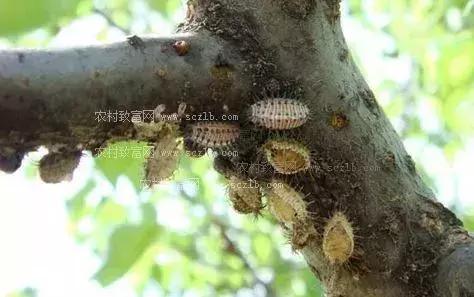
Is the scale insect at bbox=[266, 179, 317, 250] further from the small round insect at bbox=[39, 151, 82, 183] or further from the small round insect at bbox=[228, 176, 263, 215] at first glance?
the small round insect at bbox=[39, 151, 82, 183]

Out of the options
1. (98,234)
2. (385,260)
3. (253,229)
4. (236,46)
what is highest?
(253,229)

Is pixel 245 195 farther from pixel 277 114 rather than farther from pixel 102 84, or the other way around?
pixel 102 84

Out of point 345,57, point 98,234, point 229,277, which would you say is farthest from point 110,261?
point 229,277

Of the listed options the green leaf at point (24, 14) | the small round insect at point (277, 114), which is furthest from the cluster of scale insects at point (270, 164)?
the green leaf at point (24, 14)

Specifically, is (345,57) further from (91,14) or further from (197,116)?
(91,14)

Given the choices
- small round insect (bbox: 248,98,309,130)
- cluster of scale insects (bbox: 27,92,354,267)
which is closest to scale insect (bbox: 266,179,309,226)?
cluster of scale insects (bbox: 27,92,354,267)

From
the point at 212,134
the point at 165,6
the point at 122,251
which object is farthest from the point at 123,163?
the point at 165,6
